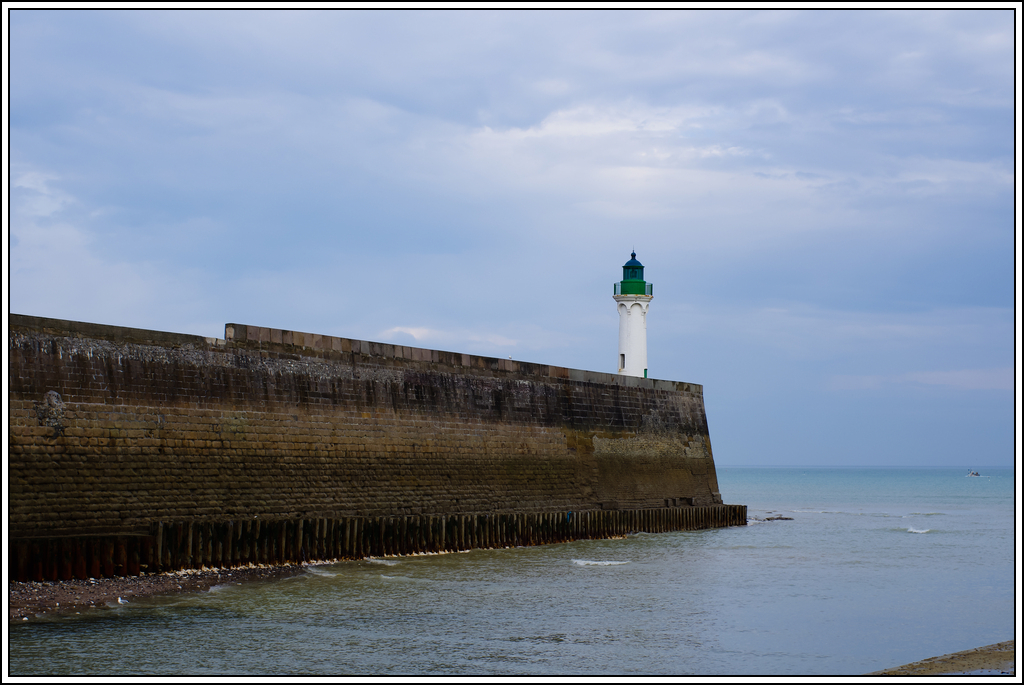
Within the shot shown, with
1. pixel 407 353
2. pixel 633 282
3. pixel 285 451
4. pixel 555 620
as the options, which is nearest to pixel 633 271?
pixel 633 282

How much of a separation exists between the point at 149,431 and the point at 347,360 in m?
5.03

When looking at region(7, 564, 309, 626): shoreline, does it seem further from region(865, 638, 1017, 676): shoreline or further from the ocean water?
region(865, 638, 1017, 676): shoreline

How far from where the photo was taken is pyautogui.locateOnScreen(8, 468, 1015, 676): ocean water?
11094 millimetres

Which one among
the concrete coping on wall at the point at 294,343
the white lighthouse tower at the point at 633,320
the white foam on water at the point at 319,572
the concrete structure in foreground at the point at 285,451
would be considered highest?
the white lighthouse tower at the point at 633,320

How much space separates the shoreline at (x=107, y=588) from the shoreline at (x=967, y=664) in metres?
9.20

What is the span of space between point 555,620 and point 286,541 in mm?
6019

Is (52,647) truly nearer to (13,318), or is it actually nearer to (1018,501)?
(13,318)

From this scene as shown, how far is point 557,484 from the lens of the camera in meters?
27.1

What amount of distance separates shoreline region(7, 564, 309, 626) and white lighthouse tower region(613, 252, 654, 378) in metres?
21.2

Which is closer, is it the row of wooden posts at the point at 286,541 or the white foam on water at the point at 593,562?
the row of wooden posts at the point at 286,541

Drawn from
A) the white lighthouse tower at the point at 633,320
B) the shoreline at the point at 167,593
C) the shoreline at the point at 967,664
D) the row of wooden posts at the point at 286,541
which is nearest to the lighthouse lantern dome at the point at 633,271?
the white lighthouse tower at the point at 633,320

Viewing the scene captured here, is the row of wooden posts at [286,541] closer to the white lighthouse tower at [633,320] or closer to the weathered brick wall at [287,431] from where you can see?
the weathered brick wall at [287,431]

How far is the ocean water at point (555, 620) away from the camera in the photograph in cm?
1109

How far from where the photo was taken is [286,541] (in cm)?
1820
